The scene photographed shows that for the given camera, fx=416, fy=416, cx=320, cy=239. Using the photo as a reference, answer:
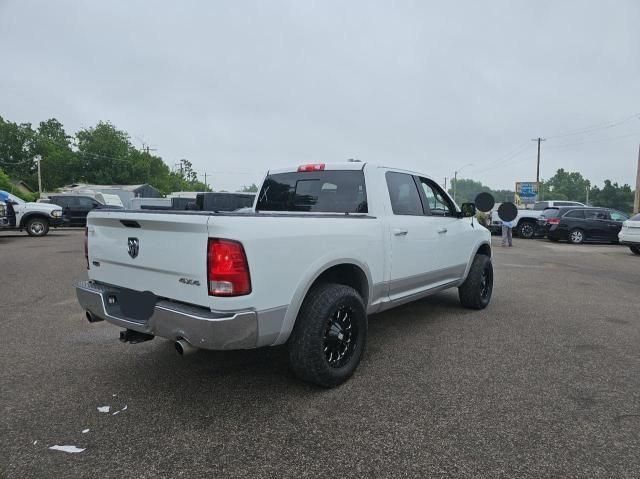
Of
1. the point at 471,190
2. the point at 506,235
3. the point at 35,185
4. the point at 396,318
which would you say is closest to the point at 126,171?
the point at 35,185

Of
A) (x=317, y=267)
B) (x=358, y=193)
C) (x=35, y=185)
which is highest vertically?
(x=35, y=185)

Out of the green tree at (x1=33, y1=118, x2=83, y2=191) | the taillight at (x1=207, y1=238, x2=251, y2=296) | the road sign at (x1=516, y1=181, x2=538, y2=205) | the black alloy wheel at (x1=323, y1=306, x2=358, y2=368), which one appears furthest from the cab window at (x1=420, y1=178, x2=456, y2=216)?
the green tree at (x1=33, y1=118, x2=83, y2=191)

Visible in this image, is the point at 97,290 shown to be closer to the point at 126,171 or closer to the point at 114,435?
the point at 114,435

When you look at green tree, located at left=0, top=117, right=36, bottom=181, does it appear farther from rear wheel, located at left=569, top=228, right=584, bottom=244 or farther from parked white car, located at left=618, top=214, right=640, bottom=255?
parked white car, located at left=618, top=214, right=640, bottom=255

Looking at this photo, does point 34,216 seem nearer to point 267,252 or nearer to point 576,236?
point 267,252

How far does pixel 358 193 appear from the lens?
3838mm

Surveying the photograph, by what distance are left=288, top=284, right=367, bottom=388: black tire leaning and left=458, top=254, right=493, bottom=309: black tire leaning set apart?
2820 millimetres

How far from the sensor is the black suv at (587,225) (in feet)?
54.7

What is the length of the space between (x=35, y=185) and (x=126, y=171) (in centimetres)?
1658

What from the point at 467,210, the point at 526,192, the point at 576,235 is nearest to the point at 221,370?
the point at 467,210

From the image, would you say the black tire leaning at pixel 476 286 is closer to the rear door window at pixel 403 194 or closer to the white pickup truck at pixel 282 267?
Result: the white pickup truck at pixel 282 267

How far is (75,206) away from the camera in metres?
21.5

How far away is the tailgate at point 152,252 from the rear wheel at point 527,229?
19.7 meters

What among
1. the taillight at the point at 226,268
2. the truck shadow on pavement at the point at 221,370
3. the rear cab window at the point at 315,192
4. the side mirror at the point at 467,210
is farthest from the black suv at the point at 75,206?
the taillight at the point at 226,268
